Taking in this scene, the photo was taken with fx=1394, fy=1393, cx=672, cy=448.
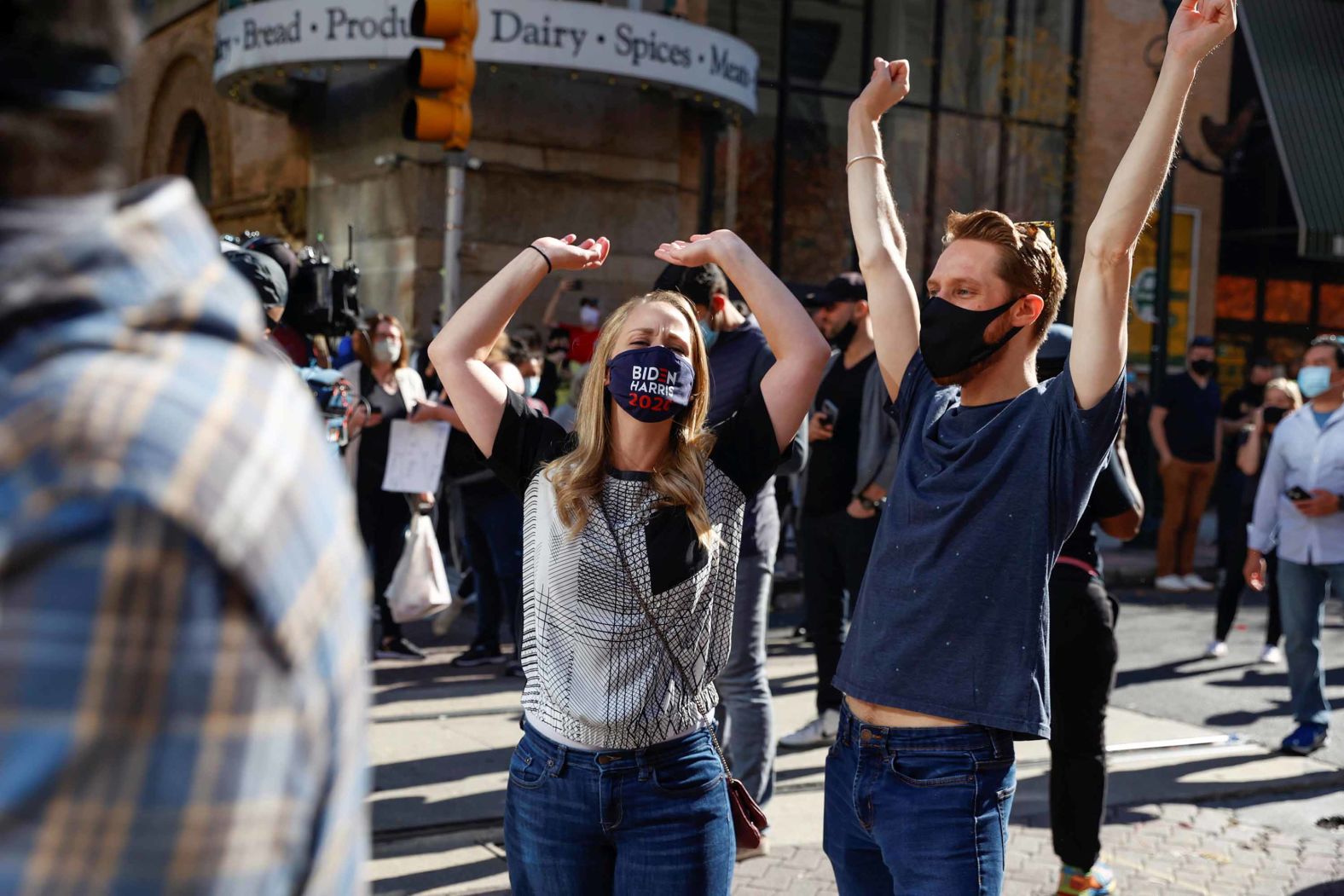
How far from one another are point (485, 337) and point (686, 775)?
3.42 ft

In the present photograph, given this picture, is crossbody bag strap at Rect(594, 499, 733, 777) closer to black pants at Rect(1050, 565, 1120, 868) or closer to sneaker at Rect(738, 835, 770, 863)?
black pants at Rect(1050, 565, 1120, 868)

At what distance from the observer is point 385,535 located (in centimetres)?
831

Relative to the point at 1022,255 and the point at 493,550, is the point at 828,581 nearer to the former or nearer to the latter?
the point at 493,550

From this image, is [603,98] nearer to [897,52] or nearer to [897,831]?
[897,52]

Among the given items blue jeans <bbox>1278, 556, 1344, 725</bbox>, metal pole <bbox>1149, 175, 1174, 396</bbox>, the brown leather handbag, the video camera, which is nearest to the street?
blue jeans <bbox>1278, 556, 1344, 725</bbox>

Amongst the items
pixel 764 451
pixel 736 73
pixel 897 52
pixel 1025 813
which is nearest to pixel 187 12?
pixel 736 73

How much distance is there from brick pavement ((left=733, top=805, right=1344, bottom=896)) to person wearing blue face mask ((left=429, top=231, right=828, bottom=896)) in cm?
217

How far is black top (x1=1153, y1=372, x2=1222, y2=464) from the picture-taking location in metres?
12.0

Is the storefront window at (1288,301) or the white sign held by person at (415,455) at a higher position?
the storefront window at (1288,301)

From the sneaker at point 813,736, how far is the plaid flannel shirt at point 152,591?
566 cm

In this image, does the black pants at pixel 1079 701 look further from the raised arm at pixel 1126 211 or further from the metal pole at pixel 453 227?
the metal pole at pixel 453 227

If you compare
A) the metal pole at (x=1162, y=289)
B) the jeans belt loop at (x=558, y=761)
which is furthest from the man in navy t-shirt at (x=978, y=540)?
the metal pole at (x=1162, y=289)

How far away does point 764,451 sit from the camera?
296cm

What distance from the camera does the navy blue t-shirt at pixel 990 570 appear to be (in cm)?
267
